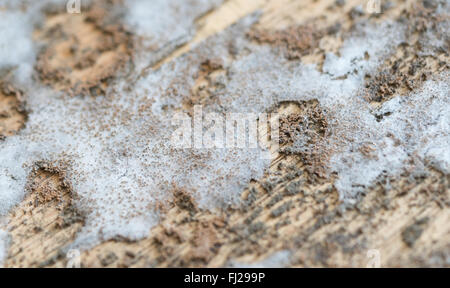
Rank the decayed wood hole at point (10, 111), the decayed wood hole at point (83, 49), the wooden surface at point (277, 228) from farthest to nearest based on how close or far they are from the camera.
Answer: the decayed wood hole at point (83, 49) < the decayed wood hole at point (10, 111) < the wooden surface at point (277, 228)

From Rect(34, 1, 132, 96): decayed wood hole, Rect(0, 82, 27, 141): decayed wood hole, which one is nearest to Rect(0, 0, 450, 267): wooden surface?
Rect(0, 82, 27, 141): decayed wood hole

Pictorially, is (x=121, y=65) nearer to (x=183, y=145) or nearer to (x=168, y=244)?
(x=183, y=145)

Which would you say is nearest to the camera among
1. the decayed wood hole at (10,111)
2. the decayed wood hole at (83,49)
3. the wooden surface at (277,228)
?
the wooden surface at (277,228)

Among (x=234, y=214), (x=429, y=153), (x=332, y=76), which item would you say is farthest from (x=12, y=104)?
(x=429, y=153)

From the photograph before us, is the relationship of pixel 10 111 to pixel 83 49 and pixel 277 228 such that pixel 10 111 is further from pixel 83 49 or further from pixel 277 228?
pixel 277 228

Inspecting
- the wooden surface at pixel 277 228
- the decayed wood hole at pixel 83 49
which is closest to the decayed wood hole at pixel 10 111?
the decayed wood hole at pixel 83 49

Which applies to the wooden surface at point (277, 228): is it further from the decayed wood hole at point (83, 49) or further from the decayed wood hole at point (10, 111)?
the decayed wood hole at point (83, 49)

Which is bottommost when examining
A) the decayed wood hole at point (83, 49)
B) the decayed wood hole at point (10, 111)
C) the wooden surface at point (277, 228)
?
the wooden surface at point (277, 228)

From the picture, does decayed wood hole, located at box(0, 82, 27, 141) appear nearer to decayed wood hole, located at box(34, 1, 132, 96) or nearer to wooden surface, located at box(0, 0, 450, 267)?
decayed wood hole, located at box(34, 1, 132, 96)

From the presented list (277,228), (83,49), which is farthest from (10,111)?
(277,228)
